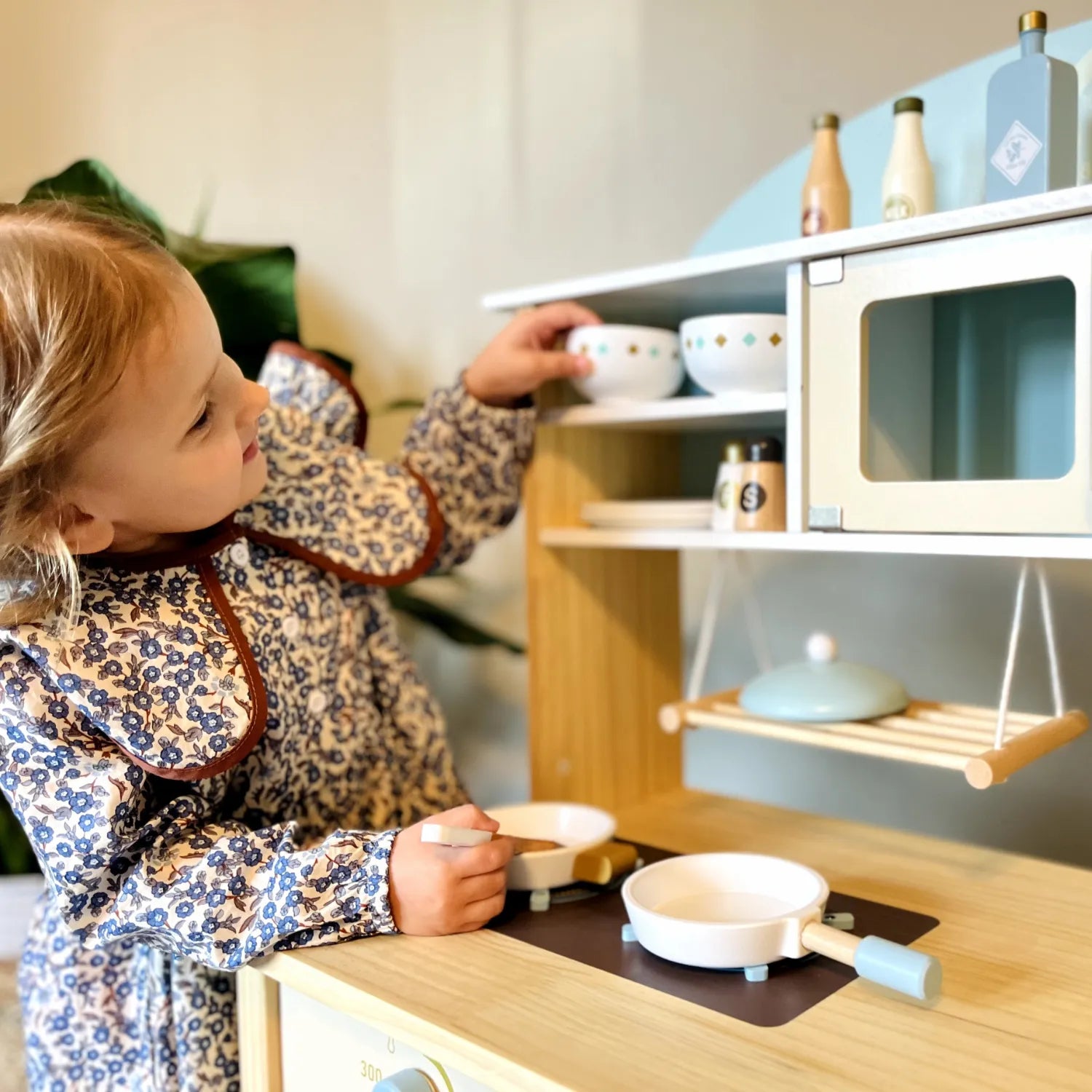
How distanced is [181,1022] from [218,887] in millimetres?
207

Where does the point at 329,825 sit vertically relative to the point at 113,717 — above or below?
below

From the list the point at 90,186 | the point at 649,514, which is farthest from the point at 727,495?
the point at 90,186

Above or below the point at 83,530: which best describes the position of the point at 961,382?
above

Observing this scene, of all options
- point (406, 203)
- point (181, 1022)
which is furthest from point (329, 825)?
point (406, 203)

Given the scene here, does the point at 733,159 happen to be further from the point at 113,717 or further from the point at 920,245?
the point at 113,717

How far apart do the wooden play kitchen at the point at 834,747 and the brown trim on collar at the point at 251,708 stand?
151 millimetres

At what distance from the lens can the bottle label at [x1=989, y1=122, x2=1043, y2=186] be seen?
2.52ft

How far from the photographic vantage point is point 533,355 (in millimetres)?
1022

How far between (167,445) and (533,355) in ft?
1.24

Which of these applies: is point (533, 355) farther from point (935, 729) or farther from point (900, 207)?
point (935, 729)

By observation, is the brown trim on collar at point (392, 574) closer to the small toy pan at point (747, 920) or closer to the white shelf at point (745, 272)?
the white shelf at point (745, 272)

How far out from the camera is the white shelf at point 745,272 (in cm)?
73

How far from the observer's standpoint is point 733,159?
129 cm

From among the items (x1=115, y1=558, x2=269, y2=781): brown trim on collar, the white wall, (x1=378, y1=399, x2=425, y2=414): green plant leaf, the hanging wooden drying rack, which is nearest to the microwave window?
the hanging wooden drying rack
